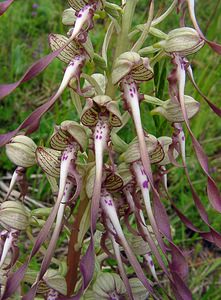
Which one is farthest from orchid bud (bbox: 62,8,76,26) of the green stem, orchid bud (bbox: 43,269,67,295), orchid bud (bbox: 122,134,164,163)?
orchid bud (bbox: 43,269,67,295)

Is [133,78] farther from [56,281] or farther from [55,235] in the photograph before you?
[56,281]

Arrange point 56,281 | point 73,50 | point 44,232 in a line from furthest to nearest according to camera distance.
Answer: point 56,281 → point 73,50 → point 44,232

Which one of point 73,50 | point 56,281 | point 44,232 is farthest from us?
point 56,281

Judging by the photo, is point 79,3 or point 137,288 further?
point 137,288

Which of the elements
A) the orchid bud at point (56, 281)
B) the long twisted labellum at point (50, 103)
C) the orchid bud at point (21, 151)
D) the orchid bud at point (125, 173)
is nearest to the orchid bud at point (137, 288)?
the orchid bud at point (56, 281)

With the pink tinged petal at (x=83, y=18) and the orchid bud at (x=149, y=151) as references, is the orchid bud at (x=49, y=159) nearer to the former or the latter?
the orchid bud at (x=149, y=151)

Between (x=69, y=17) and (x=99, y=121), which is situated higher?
(x=69, y=17)

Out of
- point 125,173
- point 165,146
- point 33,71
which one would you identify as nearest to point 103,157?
point 125,173
